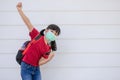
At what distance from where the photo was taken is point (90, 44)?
15.6ft

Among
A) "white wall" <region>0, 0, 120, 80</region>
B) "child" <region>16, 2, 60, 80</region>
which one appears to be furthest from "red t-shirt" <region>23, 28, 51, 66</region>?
"white wall" <region>0, 0, 120, 80</region>

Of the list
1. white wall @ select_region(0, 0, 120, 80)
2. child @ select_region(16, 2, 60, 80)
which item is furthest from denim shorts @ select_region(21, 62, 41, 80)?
white wall @ select_region(0, 0, 120, 80)

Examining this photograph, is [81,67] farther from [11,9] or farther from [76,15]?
[11,9]

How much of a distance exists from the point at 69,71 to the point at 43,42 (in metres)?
0.85

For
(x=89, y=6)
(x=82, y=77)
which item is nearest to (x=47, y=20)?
(x=89, y=6)

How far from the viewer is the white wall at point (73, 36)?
4656mm

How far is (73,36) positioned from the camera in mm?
4711

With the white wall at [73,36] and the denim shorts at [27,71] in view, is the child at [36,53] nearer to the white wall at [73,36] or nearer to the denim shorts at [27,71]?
the denim shorts at [27,71]

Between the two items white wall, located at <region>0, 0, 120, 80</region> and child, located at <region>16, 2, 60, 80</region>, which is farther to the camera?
white wall, located at <region>0, 0, 120, 80</region>

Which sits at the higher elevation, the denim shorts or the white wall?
the white wall

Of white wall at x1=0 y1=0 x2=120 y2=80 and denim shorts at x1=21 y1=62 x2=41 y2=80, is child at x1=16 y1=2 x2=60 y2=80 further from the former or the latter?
white wall at x1=0 y1=0 x2=120 y2=80

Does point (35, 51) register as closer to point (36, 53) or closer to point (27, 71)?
point (36, 53)

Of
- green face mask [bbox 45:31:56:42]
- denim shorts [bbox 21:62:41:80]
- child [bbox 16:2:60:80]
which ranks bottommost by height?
denim shorts [bbox 21:62:41:80]

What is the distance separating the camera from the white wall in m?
4.66
